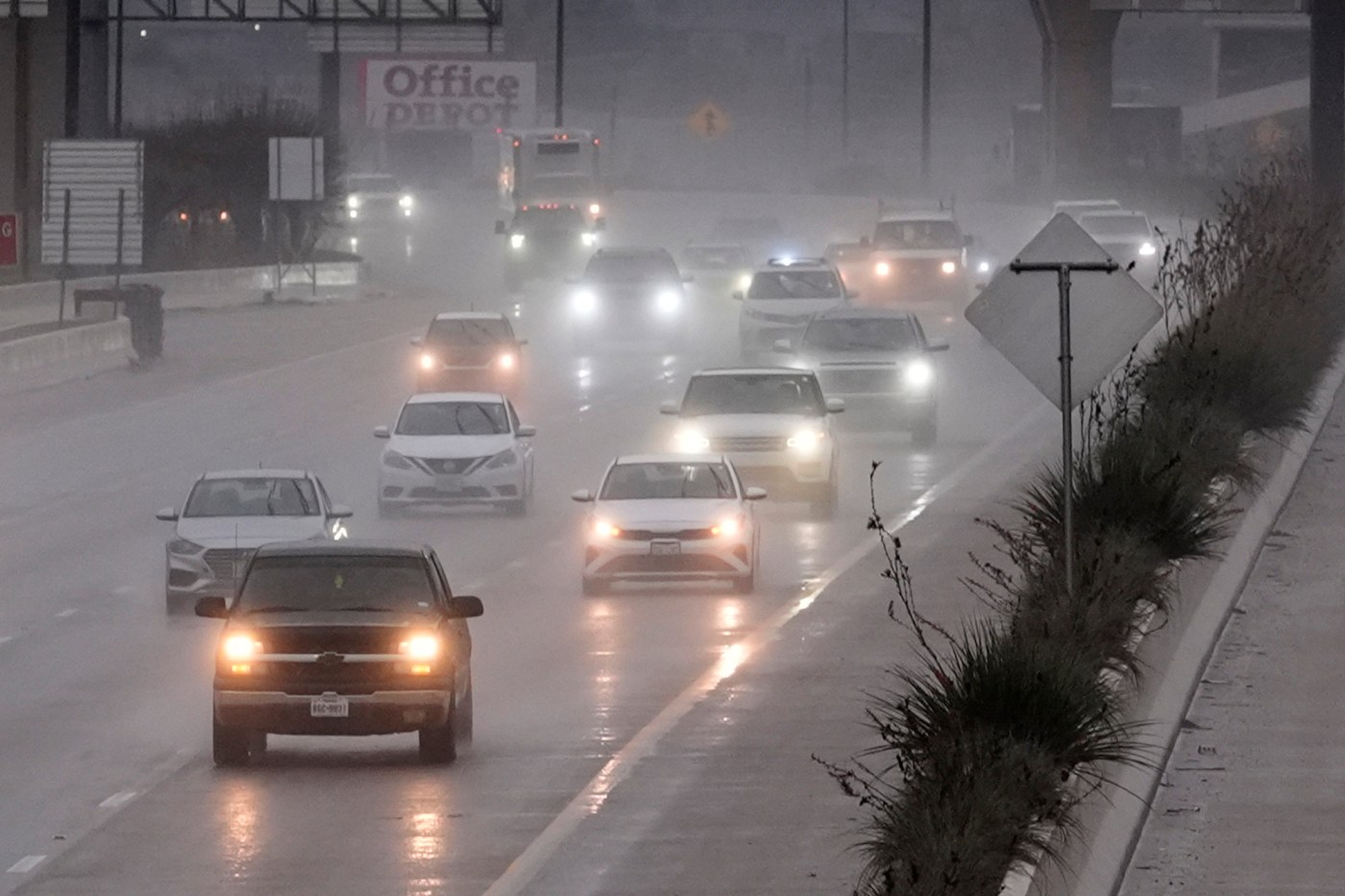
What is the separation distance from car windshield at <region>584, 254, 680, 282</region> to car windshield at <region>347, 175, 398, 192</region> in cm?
5788

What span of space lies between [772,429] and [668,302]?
85.3 ft

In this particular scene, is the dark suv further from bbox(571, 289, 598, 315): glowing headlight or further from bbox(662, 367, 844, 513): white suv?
bbox(571, 289, 598, 315): glowing headlight

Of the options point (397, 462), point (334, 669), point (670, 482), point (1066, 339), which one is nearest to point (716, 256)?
point (397, 462)

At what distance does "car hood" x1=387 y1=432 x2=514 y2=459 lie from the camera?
33.6 m

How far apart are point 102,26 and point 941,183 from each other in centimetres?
8681

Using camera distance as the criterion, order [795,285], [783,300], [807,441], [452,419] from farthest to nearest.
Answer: [795,285] → [783,300] → [452,419] → [807,441]

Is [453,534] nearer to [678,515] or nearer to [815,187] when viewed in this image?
[678,515]

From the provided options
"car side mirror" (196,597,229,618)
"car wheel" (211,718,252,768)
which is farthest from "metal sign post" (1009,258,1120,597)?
"car side mirror" (196,597,229,618)

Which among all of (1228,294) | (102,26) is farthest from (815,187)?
(1228,294)

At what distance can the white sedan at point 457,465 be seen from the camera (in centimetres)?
3344

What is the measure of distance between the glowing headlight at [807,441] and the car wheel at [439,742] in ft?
51.8

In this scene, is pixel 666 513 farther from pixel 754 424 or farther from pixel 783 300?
pixel 783 300

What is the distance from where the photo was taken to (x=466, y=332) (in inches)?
1860

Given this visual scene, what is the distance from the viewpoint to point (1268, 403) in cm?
2684
